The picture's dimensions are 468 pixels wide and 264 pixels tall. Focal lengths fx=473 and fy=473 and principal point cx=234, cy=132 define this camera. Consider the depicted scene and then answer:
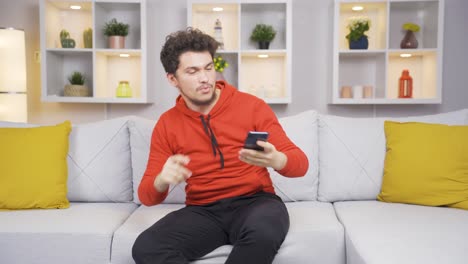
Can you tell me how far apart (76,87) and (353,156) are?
2.08 metres

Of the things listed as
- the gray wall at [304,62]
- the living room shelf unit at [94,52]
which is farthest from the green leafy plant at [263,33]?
the living room shelf unit at [94,52]

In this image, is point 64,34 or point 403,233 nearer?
point 403,233

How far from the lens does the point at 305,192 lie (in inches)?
88.0

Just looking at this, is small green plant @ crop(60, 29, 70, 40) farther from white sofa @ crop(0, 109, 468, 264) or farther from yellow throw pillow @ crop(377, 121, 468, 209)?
yellow throw pillow @ crop(377, 121, 468, 209)

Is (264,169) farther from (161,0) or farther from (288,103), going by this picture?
(161,0)

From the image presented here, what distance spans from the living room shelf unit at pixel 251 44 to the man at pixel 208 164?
152 cm

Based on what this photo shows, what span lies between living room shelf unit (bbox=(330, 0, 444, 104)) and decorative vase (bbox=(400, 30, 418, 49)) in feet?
0.19

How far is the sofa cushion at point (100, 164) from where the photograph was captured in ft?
7.40

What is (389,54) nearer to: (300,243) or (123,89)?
(123,89)

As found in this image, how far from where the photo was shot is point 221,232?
5.51ft

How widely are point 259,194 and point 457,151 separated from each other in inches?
36.9

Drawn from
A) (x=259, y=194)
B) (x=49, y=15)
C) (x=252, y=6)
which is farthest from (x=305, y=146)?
(x=49, y=15)

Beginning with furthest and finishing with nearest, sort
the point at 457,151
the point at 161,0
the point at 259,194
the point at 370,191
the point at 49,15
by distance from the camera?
the point at 161,0
the point at 49,15
the point at 370,191
the point at 457,151
the point at 259,194

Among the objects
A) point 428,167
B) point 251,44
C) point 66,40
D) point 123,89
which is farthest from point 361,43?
point 66,40
